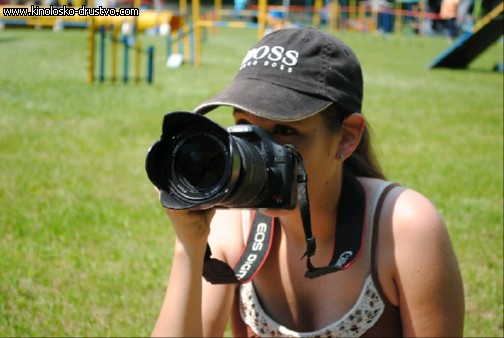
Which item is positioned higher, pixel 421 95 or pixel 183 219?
pixel 183 219

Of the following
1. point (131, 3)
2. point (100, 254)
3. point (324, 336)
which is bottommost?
point (131, 3)

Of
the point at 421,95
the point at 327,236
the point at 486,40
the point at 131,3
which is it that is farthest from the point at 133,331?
the point at 131,3

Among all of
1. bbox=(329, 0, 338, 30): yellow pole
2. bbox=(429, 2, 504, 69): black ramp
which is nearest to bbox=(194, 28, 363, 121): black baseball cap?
bbox=(429, 2, 504, 69): black ramp

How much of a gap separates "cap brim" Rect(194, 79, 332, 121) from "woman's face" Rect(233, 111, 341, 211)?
0.12ft

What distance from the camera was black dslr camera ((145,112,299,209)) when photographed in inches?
57.7

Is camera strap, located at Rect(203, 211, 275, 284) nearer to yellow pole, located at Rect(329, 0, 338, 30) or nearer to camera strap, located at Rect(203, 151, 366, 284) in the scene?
camera strap, located at Rect(203, 151, 366, 284)

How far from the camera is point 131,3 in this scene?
82.8 feet

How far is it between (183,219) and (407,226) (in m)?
0.52

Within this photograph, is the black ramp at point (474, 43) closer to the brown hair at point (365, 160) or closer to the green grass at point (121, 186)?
the green grass at point (121, 186)

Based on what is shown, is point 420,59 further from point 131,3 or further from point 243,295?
point 243,295

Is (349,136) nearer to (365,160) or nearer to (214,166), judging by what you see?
(365,160)

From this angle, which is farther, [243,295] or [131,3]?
[131,3]

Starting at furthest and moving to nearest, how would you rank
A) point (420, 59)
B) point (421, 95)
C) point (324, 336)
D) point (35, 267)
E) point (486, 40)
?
point (420, 59) < point (486, 40) < point (421, 95) < point (35, 267) < point (324, 336)

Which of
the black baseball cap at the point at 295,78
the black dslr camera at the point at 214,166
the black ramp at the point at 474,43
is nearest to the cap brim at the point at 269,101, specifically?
the black baseball cap at the point at 295,78
